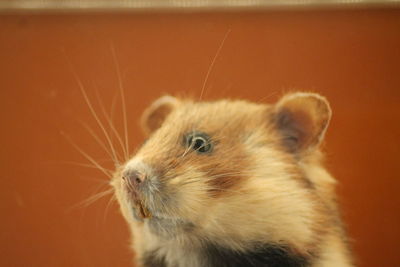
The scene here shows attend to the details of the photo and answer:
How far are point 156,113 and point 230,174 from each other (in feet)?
0.97

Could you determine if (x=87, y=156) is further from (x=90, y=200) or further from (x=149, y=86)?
(x=149, y=86)

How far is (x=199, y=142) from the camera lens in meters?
0.92

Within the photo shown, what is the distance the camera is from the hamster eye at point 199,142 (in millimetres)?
914

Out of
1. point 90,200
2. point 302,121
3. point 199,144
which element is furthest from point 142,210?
point 302,121

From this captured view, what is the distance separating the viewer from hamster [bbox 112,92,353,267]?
85cm

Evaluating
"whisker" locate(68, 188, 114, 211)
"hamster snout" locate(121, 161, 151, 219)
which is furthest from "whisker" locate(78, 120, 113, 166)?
"hamster snout" locate(121, 161, 151, 219)

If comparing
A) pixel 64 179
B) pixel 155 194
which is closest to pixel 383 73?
pixel 155 194

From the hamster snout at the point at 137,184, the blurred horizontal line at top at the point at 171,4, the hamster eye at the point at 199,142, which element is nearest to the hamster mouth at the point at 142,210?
the hamster snout at the point at 137,184

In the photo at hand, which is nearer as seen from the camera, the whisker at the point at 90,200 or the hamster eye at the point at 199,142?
the hamster eye at the point at 199,142

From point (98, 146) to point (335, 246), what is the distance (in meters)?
0.61

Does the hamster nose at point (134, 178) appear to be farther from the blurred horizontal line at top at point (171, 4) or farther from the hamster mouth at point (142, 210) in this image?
the blurred horizontal line at top at point (171, 4)

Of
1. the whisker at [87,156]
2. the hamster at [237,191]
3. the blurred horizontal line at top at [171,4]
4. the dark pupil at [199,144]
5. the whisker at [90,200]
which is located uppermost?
the blurred horizontal line at top at [171,4]

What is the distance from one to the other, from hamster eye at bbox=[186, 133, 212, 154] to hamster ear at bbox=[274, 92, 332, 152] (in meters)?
0.17

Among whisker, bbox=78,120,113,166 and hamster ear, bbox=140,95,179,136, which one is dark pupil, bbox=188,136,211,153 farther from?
whisker, bbox=78,120,113,166
